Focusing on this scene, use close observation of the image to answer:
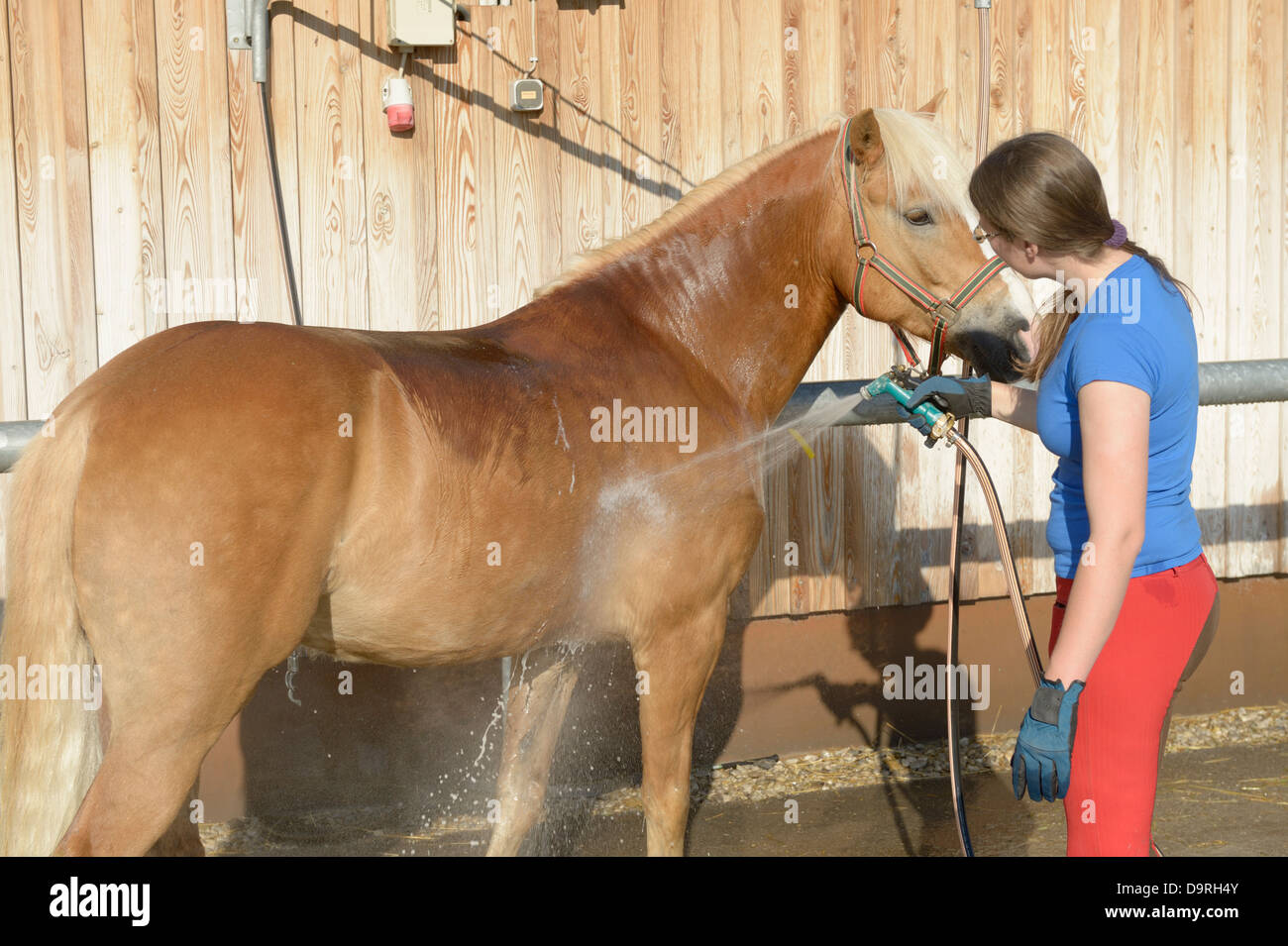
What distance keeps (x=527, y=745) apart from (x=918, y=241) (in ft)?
6.26

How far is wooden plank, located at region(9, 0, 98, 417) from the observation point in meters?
3.87

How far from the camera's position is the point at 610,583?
3.02 m

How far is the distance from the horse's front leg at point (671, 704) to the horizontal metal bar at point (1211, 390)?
29.3 inches

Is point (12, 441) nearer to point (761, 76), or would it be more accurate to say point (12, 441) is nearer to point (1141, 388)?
point (1141, 388)

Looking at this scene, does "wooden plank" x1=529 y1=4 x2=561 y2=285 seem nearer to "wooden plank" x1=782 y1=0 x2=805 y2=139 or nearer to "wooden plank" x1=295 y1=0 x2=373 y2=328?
"wooden plank" x1=295 y1=0 x2=373 y2=328

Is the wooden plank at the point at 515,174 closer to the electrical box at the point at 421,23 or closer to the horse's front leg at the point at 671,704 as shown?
the electrical box at the point at 421,23

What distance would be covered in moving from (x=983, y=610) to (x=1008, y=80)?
229 cm

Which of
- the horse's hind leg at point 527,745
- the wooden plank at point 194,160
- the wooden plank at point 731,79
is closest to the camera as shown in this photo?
the horse's hind leg at point 527,745

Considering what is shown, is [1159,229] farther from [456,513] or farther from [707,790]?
[456,513]

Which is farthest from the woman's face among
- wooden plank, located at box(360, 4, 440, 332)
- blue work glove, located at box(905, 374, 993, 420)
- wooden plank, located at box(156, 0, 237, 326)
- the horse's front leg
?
wooden plank, located at box(156, 0, 237, 326)

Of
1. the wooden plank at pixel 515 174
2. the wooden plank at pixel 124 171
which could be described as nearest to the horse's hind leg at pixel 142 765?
the wooden plank at pixel 124 171

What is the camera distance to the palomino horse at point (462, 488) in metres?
2.33

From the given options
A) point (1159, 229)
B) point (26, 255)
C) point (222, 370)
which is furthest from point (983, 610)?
point (26, 255)

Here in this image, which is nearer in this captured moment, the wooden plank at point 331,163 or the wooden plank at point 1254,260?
Result: the wooden plank at point 331,163
